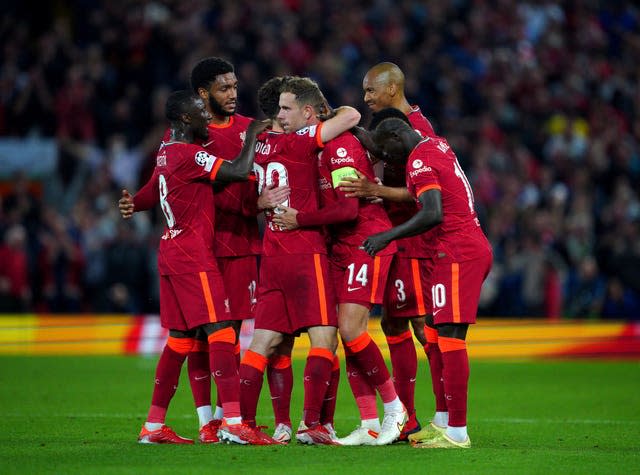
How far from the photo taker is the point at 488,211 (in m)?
20.8

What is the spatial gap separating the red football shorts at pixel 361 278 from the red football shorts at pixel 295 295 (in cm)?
15

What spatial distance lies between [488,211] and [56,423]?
38.3 ft

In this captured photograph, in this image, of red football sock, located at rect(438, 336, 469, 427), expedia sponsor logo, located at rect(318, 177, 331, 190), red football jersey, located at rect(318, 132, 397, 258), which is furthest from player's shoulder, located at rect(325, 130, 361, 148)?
red football sock, located at rect(438, 336, 469, 427)

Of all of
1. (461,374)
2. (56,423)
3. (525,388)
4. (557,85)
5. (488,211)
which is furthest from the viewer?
(557,85)

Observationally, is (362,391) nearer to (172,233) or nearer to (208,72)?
(172,233)

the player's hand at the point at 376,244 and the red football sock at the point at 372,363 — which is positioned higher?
the player's hand at the point at 376,244

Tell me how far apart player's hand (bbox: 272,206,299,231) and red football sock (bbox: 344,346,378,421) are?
112cm

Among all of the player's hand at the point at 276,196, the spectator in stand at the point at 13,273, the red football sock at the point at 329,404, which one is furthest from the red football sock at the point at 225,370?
the spectator in stand at the point at 13,273

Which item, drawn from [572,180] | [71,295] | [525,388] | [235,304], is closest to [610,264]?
[572,180]

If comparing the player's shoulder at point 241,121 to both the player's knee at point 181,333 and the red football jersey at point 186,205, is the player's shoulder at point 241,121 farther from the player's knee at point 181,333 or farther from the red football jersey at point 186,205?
the player's knee at point 181,333

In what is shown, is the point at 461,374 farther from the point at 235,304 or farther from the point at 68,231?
the point at 68,231

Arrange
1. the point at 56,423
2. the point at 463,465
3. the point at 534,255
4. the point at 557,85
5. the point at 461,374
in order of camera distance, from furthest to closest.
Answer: the point at 557,85
the point at 534,255
the point at 56,423
the point at 461,374
the point at 463,465

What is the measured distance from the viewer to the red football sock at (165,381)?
369 inches

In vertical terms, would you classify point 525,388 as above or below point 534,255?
below
